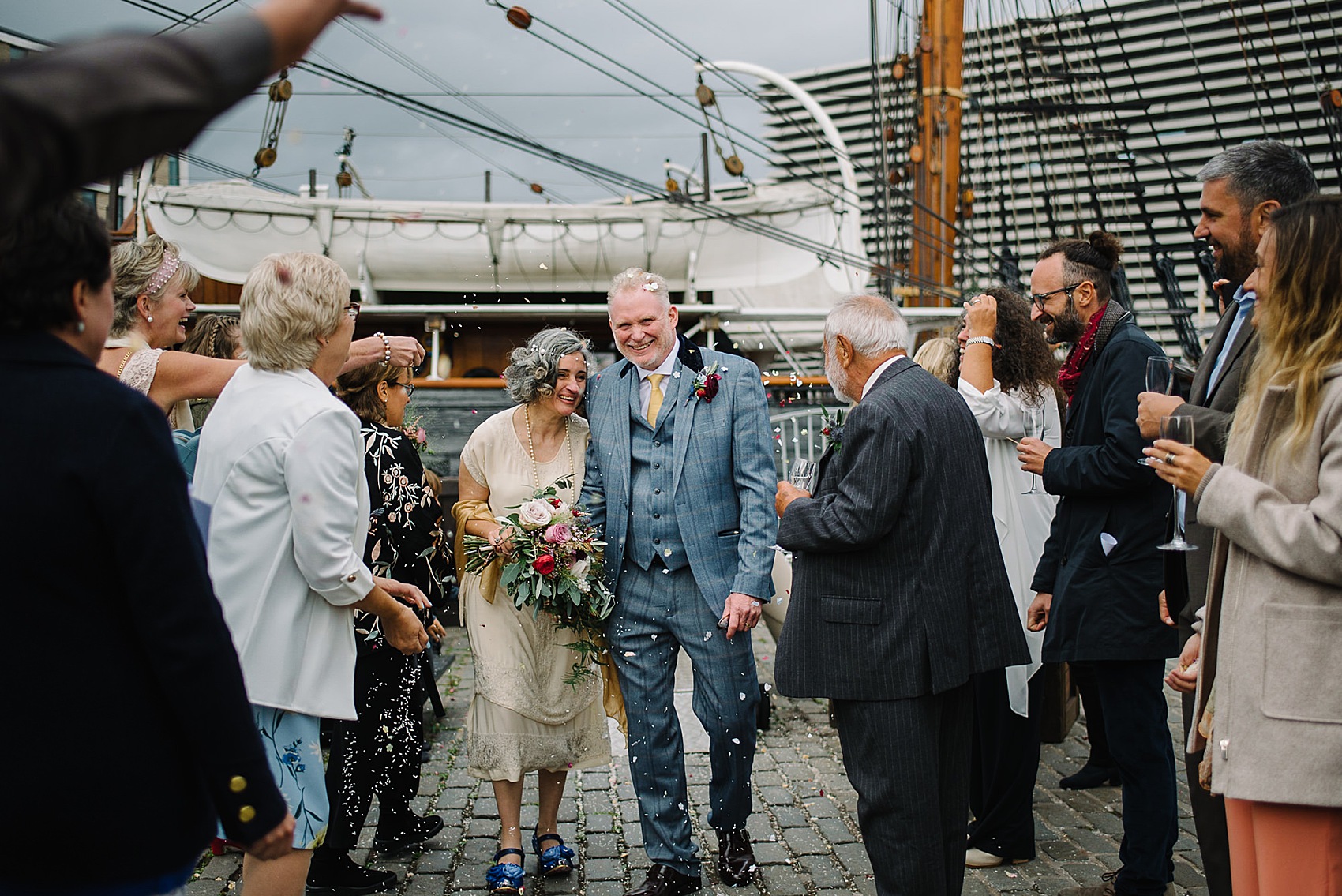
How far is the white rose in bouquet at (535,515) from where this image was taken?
13.9 ft

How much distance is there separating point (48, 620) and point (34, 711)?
0.15 m

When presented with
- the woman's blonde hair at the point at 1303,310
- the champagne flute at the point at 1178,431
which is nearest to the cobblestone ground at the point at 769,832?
the champagne flute at the point at 1178,431

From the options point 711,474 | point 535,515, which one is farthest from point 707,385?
point 535,515

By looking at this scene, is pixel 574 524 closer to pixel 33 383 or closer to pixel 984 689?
pixel 984 689

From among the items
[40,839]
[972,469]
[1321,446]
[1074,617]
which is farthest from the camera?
[1074,617]

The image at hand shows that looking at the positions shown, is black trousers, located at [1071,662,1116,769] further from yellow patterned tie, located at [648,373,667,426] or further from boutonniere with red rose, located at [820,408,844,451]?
yellow patterned tie, located at [648,373,667,426]

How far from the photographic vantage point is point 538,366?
177 inches

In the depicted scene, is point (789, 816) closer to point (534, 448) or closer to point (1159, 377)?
point (534, 448)

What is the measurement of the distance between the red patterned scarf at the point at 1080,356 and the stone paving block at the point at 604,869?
2.63 m

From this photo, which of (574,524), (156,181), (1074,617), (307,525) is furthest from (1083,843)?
(156,181)

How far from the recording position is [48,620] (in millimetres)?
1734

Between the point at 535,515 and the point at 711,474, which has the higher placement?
the point at 711,474

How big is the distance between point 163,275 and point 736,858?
315 cm

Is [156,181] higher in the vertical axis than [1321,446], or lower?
higher
